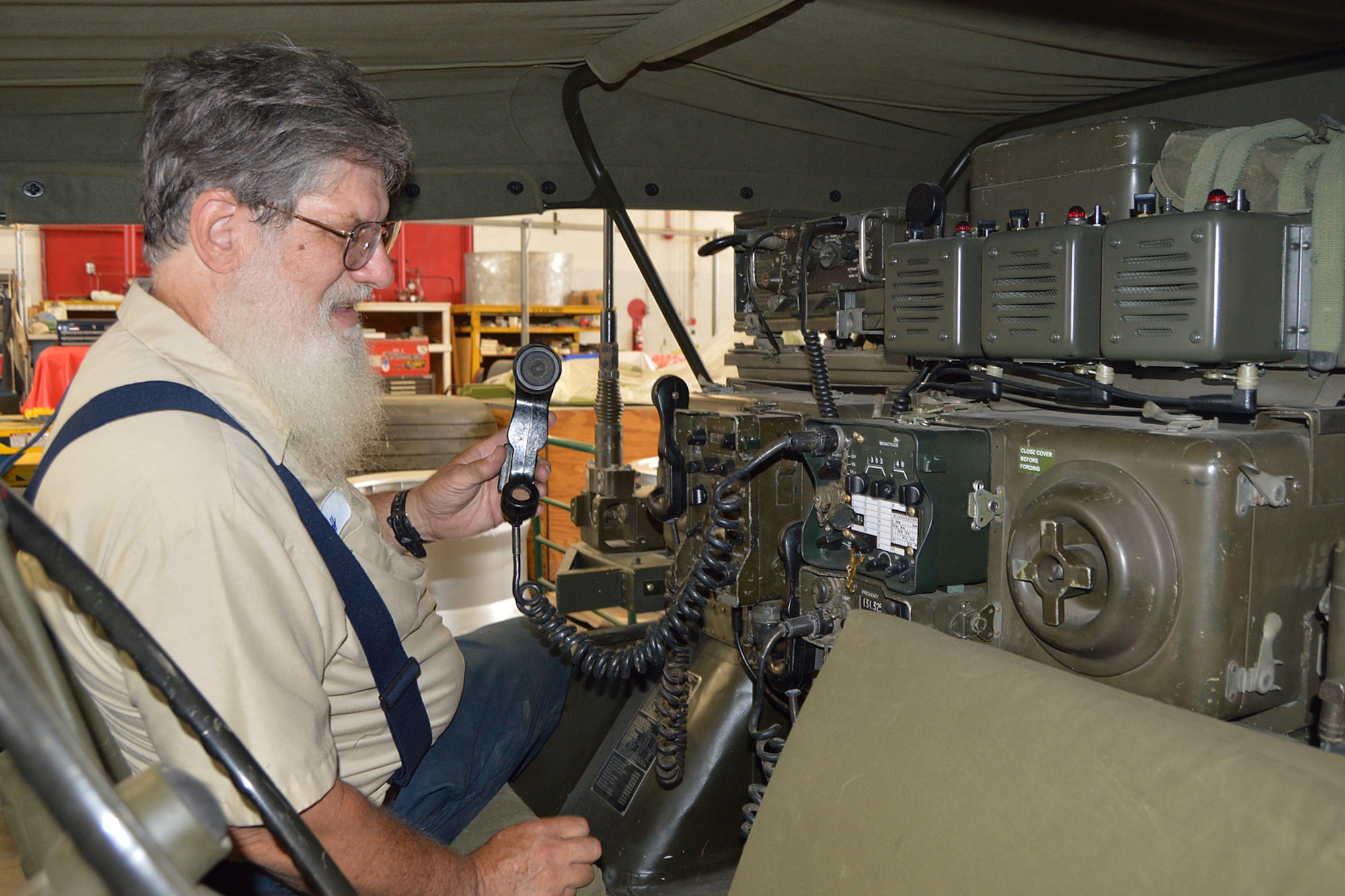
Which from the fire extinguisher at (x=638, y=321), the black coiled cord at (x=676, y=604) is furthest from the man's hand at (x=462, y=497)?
the fire extinguisher at (x=638, y=321)

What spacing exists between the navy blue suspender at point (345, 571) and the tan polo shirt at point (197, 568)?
0.02 metres

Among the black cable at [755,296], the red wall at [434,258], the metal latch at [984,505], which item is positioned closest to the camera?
the metal latch at [984,505]

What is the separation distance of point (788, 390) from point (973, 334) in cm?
73

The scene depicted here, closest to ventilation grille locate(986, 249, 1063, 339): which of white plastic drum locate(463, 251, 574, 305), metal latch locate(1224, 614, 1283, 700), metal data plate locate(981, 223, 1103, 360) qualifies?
metal data plate locate(981, 223, 1103, 360)

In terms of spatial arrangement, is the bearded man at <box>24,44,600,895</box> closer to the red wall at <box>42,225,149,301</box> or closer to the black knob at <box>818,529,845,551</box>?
the black knob at <box>818,529,845,551</box>

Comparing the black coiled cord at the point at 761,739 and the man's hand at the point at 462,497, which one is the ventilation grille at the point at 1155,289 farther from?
the man's hand at the point at 462,497

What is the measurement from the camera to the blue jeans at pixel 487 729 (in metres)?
1.84

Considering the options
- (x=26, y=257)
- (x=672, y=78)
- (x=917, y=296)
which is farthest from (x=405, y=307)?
(x=917, y=296)

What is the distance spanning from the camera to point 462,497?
2.13m

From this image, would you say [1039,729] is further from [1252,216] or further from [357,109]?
[357,109]

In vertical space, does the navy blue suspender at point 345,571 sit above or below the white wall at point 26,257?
below

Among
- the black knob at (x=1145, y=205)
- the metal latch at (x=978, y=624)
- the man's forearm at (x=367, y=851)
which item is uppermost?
the black knob at (x=1145, y=205)

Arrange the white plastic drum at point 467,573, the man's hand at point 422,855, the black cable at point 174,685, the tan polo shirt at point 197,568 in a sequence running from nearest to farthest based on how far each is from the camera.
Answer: the black cable at point 174,685 < the tan polo shirt at point 197,568 < the man's hand at point 422,855 < the white plastic drum at point 467,573

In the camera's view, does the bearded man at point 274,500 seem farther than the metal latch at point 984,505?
No
